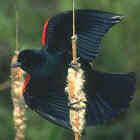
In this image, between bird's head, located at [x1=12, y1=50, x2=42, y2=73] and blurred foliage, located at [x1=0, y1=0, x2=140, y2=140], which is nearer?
bird's head, located at [x1=12, y1=50, x2=42, y2=73]

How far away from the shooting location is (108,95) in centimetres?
190

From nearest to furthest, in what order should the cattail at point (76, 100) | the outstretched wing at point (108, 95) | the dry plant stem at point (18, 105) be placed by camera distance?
the cattail at point (76, 100) → the dry plant stem at point (18, 105) → the outstretched wing at point (108, 95)

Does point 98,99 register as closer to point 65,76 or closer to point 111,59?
point 65,76

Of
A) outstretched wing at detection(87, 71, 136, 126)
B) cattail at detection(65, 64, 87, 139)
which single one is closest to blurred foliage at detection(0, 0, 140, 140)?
outstretched wing at detection(87, 71, 136, 126)

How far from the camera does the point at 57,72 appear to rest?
5.98ft

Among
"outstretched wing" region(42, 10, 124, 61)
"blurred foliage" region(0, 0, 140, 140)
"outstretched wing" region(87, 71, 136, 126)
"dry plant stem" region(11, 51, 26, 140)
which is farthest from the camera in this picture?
"blurred foliage" region(0, 0, 140, 140)

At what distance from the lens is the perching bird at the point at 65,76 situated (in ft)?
5.77

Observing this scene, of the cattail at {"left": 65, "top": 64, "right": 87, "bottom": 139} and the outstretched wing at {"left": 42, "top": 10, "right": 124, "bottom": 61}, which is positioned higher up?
the outstretched wing at {"left": 42, "top": 10, "right": 124, "bottom": 61}

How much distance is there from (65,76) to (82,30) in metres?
0.21

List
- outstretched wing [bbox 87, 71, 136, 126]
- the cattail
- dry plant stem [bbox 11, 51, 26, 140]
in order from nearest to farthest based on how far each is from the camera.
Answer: the cattail → dry plant stem [bbox 11, 51, 26, 140] → outstretched wing [bbox 87, 71, 136, 126]

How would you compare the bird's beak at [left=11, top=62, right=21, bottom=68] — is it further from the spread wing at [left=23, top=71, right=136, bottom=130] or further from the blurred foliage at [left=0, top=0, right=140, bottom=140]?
the blurred foliage at [left=0, top=0, right=140, bottom=140]

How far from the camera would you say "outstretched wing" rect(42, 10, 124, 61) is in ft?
5.57

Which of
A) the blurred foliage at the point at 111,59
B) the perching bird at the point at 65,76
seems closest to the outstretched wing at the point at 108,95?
the perching bird at the point at 65,76

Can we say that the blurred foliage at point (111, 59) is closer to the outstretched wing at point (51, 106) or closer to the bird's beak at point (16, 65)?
the outstretched wing at point (51, 106)
